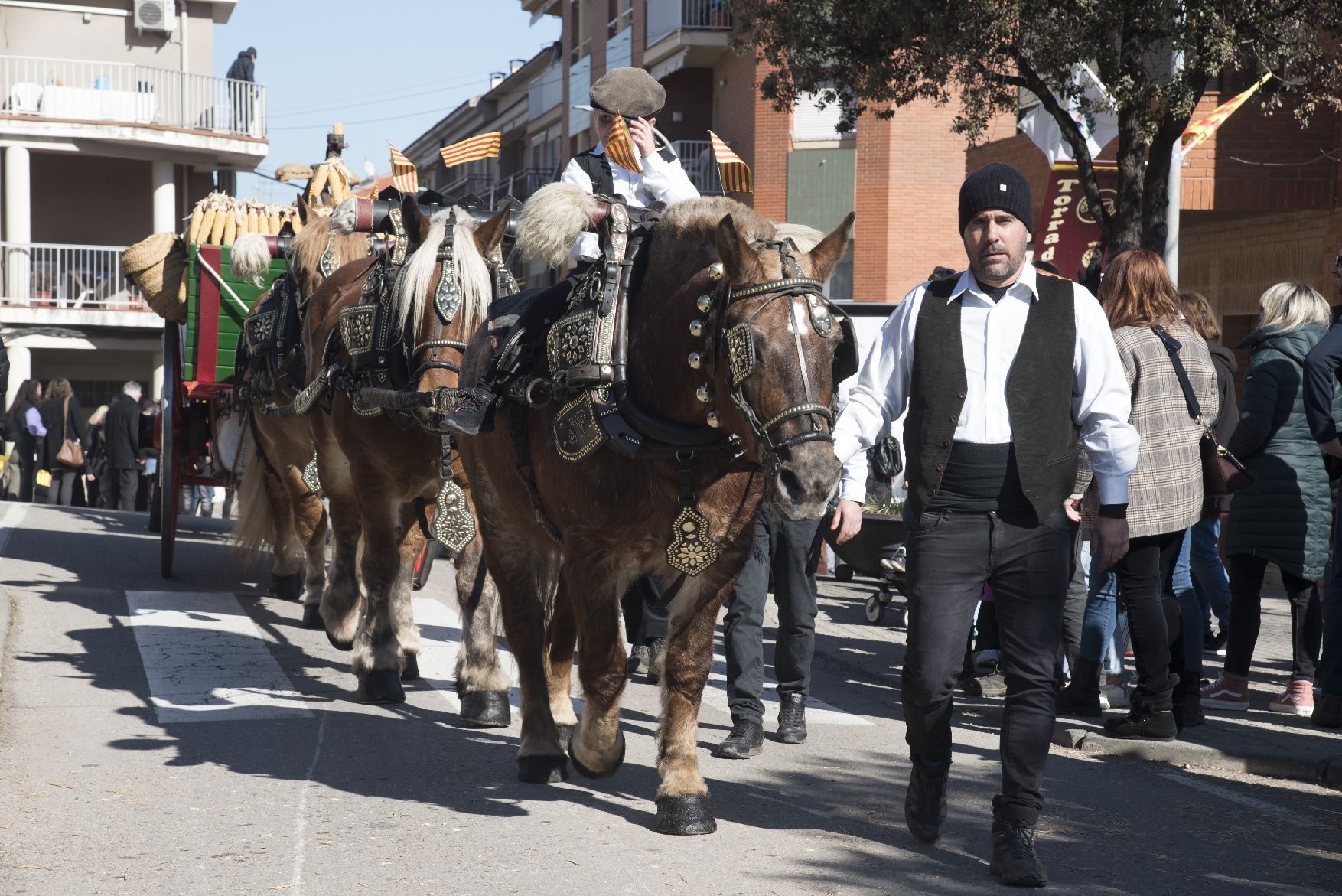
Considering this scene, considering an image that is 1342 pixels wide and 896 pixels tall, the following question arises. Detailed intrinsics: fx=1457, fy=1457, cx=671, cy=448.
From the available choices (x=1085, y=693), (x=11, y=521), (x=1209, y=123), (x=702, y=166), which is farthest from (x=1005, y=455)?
(x=702, y=166)

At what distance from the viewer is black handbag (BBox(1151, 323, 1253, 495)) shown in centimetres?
Result: 629

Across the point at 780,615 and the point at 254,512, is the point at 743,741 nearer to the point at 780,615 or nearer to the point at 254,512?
the point at 780,615

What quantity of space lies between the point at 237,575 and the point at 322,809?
6273mm

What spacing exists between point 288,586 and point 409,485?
350 centimetres

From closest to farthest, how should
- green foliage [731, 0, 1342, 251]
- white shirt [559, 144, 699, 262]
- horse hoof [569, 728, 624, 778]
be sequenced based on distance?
horse hoof [569, 728, 624, 778]
white shirt [559, 144, 699, 262]
green foliage [731, 0, 1342, 251]

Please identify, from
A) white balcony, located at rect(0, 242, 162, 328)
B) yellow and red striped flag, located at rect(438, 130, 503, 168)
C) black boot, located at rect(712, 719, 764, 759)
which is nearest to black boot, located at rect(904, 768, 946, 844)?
black boot, located at rect(712, 719, 764, 759)

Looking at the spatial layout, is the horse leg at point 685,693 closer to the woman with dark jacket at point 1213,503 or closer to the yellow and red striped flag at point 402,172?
the woman with dark jacket at point 1213,503

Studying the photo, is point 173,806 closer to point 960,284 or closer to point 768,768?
point 768,768

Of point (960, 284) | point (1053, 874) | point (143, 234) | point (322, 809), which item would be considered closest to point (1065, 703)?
point (1053, 874)

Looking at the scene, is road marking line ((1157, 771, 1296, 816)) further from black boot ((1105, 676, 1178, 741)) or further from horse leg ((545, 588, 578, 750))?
horse leg ((545, 588, 578, 750))

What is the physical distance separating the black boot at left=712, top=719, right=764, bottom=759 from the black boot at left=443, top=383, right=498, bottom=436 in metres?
1.67

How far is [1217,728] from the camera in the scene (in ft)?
22.3

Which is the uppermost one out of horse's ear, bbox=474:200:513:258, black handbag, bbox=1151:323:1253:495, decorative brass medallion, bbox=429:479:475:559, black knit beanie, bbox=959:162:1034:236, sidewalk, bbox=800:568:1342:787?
horse's ear, bbox=474:200:513:258

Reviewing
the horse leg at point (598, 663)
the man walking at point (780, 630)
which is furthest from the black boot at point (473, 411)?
the man walking at point (780, 630)
